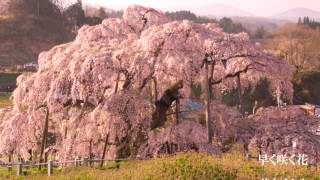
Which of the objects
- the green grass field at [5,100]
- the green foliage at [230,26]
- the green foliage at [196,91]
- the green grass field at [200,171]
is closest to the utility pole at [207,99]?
the green foliage at [196,91]

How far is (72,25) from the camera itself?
3703 inches

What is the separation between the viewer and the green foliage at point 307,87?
46844 mm

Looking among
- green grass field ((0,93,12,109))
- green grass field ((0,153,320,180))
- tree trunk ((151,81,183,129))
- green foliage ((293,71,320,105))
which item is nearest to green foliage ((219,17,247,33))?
green foliage ((293,71,320,105))

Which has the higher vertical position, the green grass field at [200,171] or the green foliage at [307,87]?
the green foliage at [307,87]

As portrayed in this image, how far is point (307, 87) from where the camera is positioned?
47656 mm

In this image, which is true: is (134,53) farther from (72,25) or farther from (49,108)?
(72,25)

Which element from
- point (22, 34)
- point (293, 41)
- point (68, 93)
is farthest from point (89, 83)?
point (22, 34)

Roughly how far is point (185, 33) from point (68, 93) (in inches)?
196

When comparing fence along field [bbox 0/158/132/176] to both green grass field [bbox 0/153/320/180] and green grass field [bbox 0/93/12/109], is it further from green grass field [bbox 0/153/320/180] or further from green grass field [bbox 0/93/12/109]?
green grass field [bbox 0/93/12/109]

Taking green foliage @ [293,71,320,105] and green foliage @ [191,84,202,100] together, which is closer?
green foliage @ [191,84,202,100]

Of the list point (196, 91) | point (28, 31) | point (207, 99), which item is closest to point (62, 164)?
point (207, 99)

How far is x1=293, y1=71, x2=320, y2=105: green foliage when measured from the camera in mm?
46844

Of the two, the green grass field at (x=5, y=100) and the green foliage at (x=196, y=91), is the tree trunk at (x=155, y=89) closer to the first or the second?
the green foliage at (x=196, y=91)

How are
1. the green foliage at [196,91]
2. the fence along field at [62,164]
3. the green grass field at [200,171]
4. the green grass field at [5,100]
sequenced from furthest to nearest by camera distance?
Result: the green grass field at [5,100]
the green foliage at [196,91]
the fence along field at [62,164]
the green grass field at [200,171]
